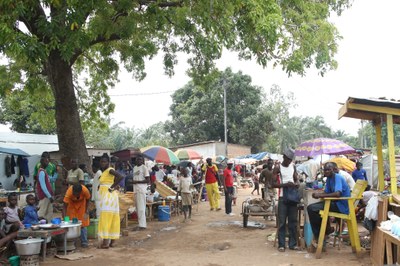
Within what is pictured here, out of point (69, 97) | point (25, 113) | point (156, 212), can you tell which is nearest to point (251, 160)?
point (25, 113)

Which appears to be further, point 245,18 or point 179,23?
point 179,23

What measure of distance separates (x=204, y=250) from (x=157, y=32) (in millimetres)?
8120

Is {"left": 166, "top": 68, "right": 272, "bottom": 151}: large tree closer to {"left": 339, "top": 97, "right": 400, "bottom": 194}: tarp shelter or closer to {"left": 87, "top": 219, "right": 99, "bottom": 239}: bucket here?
{"left": 87, "top": 219, "right": 99, "bottom": 239}: bucket

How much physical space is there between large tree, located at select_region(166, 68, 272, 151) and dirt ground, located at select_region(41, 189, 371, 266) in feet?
91.1

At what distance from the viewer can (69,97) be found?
11.7 meters

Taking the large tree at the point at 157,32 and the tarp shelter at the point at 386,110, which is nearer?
the tarp shelter at the point at 386,110

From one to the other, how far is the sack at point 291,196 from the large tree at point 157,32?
2804 millimetres

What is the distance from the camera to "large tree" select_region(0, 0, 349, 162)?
799 centimetres

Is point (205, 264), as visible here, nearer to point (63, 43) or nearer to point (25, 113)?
point (63, 43)

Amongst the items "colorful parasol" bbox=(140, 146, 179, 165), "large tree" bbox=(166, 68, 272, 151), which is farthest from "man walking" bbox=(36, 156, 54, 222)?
"large tree" bbox=(166, 68, 272, 151)

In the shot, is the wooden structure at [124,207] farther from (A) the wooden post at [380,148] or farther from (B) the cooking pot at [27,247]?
(A) the wooden post at [380,148]

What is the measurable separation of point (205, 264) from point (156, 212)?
6.37 m

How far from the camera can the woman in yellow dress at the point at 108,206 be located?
8148 mm

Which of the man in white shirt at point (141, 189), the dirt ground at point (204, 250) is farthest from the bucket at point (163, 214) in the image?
the man in white shirt at point (141, 189)
